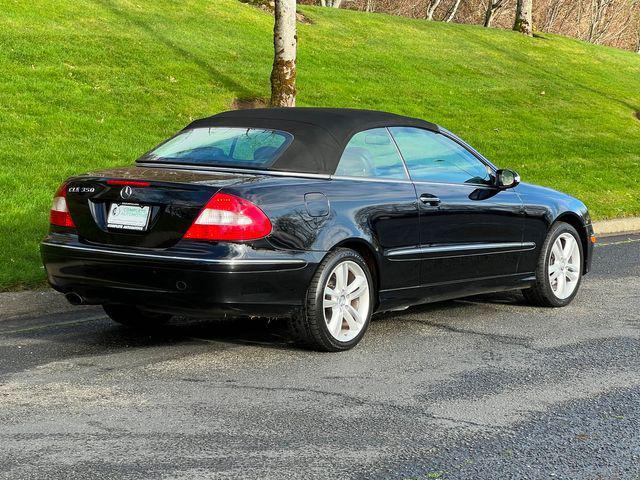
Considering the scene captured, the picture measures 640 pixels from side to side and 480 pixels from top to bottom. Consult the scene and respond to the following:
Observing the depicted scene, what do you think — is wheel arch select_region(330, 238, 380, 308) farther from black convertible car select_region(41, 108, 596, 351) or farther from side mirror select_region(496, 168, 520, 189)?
side mirror select_region(496, 168, 520, 189)

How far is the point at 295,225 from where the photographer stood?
663cm

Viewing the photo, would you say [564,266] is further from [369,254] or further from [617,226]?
[617,226]

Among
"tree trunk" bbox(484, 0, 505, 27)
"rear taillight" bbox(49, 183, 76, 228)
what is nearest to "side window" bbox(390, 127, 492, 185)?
"rear taillight" bbox(49, 183, 76, 228)

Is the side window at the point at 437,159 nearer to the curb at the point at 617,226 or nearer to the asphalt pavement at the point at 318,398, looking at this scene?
the asphalt pavement at the point at 318,398

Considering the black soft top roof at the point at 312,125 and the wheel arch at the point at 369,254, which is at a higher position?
the black soft top roof at the point at 312,125

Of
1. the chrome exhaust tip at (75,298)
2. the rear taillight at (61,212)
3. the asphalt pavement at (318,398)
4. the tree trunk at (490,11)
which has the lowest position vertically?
the asphalt pavement at (318,398)

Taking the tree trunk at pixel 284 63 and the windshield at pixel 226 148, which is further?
the tree trunk at pixel 284 63

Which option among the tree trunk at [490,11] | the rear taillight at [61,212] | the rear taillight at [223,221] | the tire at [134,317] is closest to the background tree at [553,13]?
the tree trunk at [490,11]

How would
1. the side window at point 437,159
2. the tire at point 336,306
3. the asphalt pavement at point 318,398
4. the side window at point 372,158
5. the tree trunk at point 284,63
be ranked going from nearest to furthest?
the asphalt pavement at point 318,398
the tire at point 336,306
the side window at point 372,158
the side window at point 437,159
the tree trunk at point 284,63

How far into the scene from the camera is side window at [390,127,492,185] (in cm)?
779

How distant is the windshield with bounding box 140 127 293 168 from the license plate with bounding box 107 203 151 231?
756 millimetres

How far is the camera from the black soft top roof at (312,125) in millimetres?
7090

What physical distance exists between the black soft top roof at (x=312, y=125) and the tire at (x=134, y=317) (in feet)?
4.50

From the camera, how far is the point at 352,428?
17.1ft
